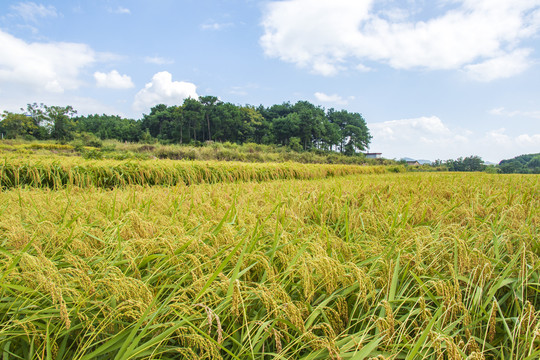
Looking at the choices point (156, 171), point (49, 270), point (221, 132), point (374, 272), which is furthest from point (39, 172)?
point (221, 132)

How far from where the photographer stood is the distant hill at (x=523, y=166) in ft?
70.1

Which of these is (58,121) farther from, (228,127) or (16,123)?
(228,127)

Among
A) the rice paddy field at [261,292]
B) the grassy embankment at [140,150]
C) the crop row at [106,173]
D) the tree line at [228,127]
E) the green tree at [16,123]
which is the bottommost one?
the rice paddy field at [261,292]

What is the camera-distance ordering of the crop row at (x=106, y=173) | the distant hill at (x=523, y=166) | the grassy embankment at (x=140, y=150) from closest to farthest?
1. the crop row at (x=106, y=173)
2. the grassy embankment at (x=140, y=150)
3. the distant hill at (x=523, y=166)

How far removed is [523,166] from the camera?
2512cm

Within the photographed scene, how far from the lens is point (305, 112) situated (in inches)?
1746

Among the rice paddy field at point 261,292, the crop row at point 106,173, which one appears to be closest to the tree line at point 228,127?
the crop row at point 106,173

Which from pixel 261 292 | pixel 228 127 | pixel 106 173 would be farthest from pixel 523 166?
pixel 228 127

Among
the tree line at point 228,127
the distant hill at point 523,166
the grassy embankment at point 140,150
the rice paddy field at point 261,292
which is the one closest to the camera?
the rice paddy field at point 261,292

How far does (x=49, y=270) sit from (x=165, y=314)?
52cm

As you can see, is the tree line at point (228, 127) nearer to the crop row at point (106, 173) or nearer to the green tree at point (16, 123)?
the green tree at point (16, 123)

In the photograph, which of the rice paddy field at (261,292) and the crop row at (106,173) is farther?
the crop row at (106,173)

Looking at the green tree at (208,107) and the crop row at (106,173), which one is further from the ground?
the green tree at (208,107)

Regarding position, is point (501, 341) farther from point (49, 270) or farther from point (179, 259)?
point (49, 270)
